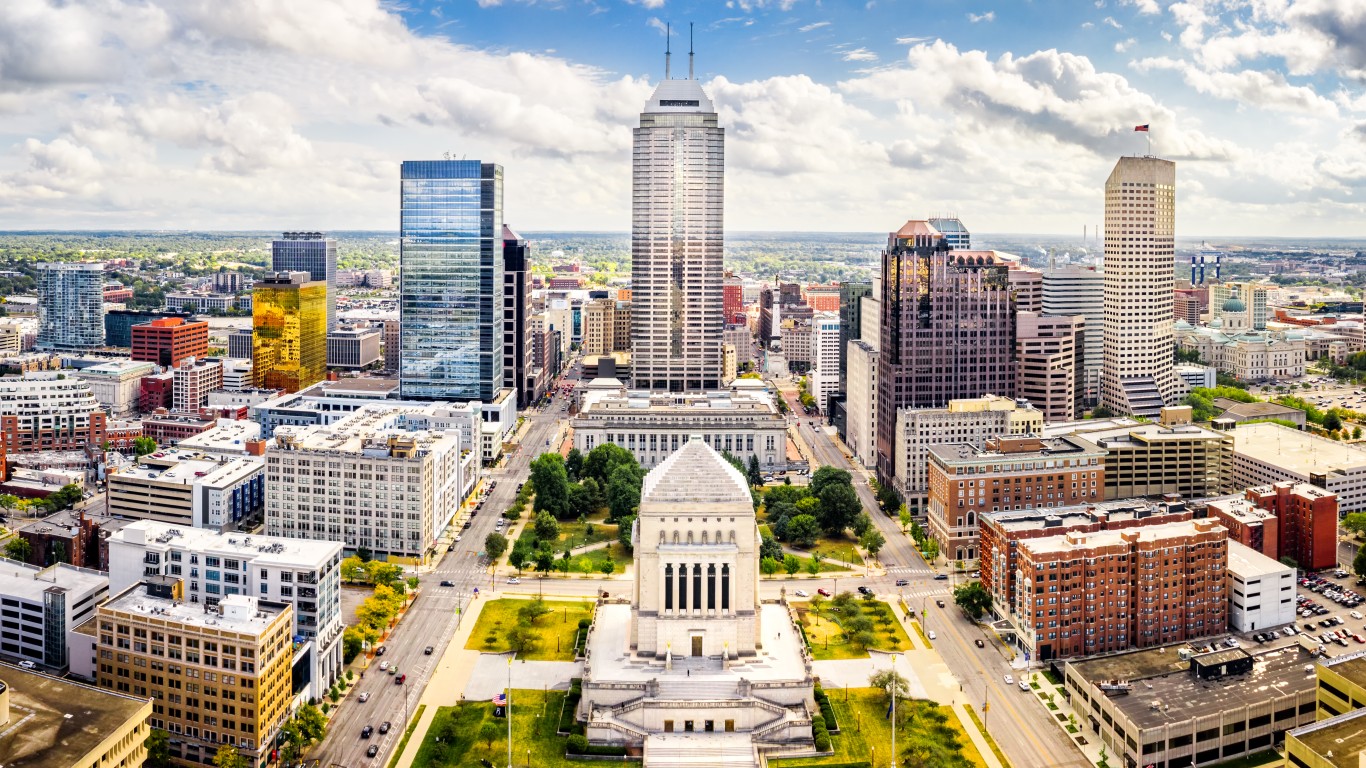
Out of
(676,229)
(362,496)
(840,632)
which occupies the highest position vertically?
(676,229)

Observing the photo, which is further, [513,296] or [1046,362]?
[513,296]

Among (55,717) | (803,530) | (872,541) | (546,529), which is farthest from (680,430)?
(55,717)

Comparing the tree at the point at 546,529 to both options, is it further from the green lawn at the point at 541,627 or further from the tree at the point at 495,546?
the green lawn at the point at 541,627

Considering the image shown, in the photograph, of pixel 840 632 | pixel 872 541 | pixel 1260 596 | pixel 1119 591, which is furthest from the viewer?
pixel 872 541

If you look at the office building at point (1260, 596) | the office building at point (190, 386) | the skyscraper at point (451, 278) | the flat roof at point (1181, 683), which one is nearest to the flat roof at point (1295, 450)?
the office building at point (1260, 596)

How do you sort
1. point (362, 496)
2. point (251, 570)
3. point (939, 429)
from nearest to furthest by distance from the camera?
point (251, 570), point (362, 496), point (939, 429)

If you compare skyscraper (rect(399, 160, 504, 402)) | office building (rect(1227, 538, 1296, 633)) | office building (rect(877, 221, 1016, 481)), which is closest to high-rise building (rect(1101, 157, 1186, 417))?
office building (rect(877, 221, 1016, 481))

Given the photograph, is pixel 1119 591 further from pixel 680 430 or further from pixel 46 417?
pixel 46 417

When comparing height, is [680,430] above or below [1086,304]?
below

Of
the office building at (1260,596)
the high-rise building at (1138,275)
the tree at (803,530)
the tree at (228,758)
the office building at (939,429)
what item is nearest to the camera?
the tree at (228,758)
